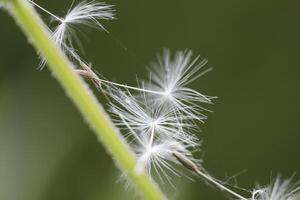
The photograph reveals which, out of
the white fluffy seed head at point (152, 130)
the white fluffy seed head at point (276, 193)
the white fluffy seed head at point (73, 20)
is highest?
the white fluffy seed head at point (73, 20)

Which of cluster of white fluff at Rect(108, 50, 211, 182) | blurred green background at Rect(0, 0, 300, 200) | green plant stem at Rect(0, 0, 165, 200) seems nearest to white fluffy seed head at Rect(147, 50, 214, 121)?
cluster of white fluff at Rect(108, 50, 211, 182)

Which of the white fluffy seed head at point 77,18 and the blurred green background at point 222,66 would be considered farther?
the blurred green background at point 222,66

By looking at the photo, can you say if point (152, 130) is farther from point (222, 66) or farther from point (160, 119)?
point (222, 66)

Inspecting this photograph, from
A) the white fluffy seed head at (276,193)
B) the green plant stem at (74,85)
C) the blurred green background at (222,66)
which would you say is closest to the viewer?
the green plant stem at (74,85)

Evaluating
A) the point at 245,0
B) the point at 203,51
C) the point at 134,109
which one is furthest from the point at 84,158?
the point at 134,109

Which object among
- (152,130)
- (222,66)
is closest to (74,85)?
(152,130)

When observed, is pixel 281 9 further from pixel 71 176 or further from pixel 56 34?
pixel 56 34

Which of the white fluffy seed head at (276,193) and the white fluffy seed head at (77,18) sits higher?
the white fluffy seed head at (77,18)

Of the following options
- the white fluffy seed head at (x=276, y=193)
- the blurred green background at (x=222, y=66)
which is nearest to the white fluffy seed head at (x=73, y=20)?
the white fluffy seed head at (x=276, y=193)

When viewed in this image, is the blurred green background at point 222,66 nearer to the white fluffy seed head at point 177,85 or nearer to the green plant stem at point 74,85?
the white fluffy seed head at point 177,85
